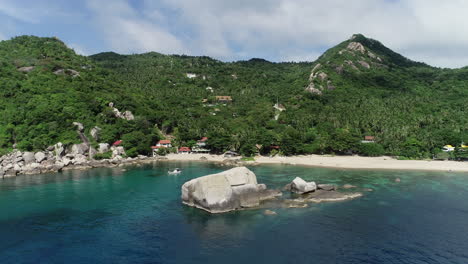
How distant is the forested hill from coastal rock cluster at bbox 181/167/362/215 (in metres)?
41.4

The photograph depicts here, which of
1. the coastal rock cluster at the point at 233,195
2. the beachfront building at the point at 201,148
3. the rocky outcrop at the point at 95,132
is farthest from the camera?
the beachfront building at the point at 201,148

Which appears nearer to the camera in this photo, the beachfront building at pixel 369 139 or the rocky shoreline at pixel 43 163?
the rocky shoreline at pixel 43 163

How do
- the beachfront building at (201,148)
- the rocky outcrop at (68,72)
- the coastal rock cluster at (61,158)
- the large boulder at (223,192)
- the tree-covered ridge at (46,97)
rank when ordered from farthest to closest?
the rocky outcrop at (68,72) → the beachfront building at (201,148) → the tree-covered ridge at (46,97) → the coastal rock cluster at (61,158) → the large boulder at (223,192)

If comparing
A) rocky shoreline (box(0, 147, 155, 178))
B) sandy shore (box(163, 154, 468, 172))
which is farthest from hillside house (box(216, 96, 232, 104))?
rocky shoreline (box(0, 147, 155, 178))

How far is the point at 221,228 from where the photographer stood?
3108 cm

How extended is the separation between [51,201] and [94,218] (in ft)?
38.7

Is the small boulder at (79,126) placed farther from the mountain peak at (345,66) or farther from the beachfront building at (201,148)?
the mountain peak at (345,66)

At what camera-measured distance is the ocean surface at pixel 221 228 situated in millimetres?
25188

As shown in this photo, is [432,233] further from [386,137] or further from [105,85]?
[105,85]

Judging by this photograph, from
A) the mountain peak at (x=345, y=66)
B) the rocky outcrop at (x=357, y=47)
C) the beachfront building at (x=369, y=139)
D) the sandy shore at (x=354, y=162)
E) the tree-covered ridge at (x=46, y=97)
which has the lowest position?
the sandy shore at (x=354, y=162)

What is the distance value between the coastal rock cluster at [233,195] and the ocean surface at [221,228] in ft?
5.12

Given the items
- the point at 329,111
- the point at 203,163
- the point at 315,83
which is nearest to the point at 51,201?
the point at 203,163

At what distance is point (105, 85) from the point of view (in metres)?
111

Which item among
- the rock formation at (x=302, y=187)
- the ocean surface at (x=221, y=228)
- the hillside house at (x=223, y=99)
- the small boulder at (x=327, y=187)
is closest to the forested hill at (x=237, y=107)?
the hillside house at (x=223, y=99)
